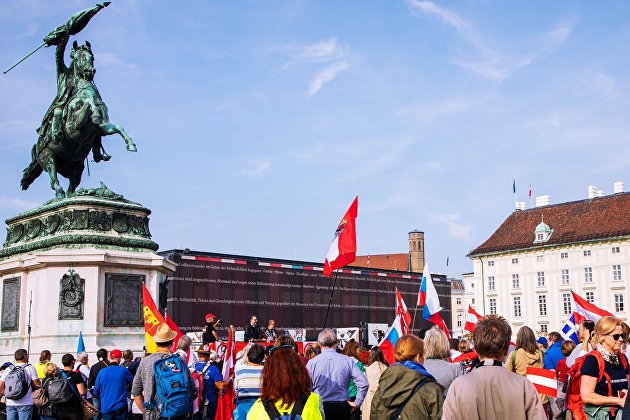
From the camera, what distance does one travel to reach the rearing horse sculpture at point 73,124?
1925 cm

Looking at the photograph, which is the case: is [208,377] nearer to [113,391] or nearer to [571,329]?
[113,391]

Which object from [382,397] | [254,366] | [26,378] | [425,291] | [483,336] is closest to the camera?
[483,336]

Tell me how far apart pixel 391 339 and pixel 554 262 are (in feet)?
250

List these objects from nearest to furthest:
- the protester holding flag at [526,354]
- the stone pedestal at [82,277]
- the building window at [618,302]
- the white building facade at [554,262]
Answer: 1. the protester holding flag at [526,354]
2. the stone pedestal at [82,277]
3. the building window at [618,302]
4. the white building facade at [554,262]

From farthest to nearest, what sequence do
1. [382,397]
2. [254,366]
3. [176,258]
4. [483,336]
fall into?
[176,258] → [254,366] → [382,397] → [483,336]

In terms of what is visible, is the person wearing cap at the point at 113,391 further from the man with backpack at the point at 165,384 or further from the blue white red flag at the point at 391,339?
the blue white red flag at the point at 391,339

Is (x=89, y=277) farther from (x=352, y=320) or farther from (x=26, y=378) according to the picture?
(x=352, y=320)

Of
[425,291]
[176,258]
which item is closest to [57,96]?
[425,291]

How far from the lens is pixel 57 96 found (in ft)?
→ 66.1

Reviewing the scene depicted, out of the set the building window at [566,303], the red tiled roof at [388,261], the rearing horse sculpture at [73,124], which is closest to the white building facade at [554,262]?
the building window at [566,303]

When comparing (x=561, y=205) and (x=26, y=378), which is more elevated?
(x=561, y=205)

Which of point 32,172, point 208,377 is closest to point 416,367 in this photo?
point 208,377

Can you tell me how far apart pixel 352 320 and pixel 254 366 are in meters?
89.6

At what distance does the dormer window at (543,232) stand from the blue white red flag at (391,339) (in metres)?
76.2
